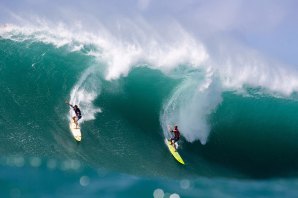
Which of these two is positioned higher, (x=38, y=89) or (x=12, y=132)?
(x=38, y=89)

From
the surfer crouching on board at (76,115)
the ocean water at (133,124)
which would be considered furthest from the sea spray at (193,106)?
the surfer crouching on board at (76,115)

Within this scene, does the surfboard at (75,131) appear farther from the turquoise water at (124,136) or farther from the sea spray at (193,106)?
the sea spray at (193,106)

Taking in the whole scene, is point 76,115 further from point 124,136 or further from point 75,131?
point 124,136

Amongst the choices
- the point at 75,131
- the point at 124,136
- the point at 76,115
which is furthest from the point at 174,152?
the point at 76,115

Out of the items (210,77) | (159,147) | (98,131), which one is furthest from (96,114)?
(210,77)

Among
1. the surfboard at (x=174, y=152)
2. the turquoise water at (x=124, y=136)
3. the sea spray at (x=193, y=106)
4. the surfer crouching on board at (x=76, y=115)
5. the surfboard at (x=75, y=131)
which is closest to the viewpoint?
the turquoise water at (x=124, y=136)

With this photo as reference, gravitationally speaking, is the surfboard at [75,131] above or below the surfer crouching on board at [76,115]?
below

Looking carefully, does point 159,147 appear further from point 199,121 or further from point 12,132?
point 12,132

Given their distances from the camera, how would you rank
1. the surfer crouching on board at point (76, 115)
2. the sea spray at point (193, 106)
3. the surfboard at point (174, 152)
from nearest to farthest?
the surfboard at point (174, 152) → the surfer crouching on board at point (76, 115) → the sea spray at point (193, 106)
